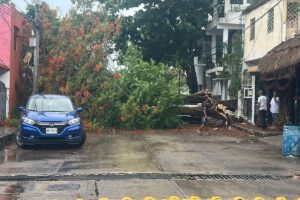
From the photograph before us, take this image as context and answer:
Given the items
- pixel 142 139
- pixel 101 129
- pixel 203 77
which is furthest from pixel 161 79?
pixel 203 77

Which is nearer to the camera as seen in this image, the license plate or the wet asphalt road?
the wet asphalt road

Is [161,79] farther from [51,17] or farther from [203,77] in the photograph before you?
[203,77]

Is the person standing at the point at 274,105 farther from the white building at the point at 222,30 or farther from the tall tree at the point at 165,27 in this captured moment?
the tall tree at the point at 165,27

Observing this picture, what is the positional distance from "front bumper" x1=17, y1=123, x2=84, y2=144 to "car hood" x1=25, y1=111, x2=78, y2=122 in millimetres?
283

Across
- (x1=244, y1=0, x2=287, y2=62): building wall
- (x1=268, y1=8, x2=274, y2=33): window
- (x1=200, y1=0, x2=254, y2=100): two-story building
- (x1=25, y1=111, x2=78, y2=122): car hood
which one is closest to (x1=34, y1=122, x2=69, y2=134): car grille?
(x1=25, y1=111, x2=78, y2=122): car hood

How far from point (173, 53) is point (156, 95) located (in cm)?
1208

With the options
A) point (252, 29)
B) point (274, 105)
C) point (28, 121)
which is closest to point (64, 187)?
point (28, 121)

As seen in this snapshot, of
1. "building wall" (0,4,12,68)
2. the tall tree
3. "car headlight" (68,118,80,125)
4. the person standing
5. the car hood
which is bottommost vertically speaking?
"car headlight" (68,118,80,125)

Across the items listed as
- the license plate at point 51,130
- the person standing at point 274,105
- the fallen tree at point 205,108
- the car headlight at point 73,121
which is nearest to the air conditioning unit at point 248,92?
the fallen tree at point 205,108

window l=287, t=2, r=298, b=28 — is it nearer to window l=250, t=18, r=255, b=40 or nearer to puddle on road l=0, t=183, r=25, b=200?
window l=250, t=18, r=255, b=40

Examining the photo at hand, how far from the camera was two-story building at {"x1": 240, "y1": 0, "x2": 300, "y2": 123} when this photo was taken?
2055 centimetres

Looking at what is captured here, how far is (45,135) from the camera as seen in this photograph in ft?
49.5

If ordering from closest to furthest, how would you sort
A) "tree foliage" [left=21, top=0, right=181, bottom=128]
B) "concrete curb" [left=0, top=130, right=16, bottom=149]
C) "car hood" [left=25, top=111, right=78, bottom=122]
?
1. "car hood" [left=25, top=111, right=78, bottom=122]
2. "concrete curb" [left=0, top=130, right=16, bottom=149]
3. "tree foliage" [left=21, top=0, right=181, bottom=128]

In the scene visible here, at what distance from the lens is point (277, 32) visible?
23.0 metres
